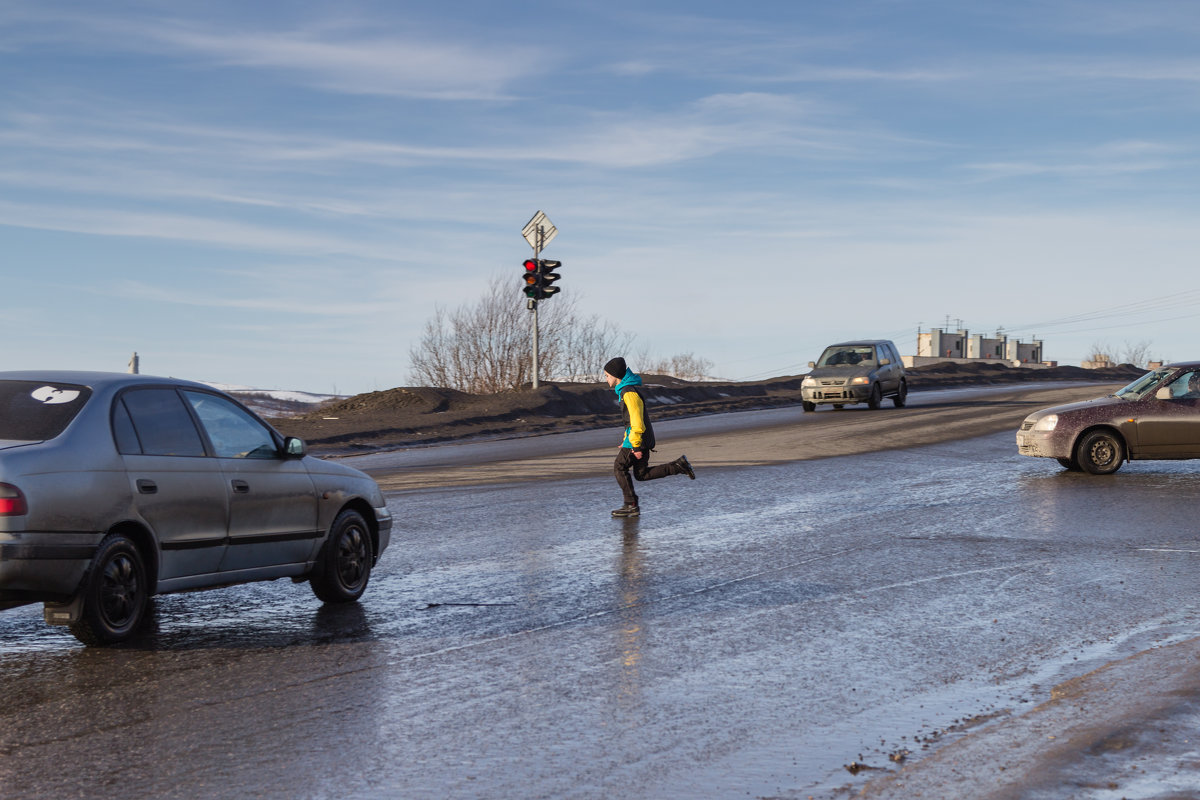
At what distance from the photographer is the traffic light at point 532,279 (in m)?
34.2

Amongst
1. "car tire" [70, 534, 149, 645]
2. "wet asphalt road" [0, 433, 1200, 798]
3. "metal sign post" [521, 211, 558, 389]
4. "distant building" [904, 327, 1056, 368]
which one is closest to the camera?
"wet asphalt road" [0, 433, 1200, 798]

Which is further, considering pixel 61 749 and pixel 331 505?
pixel 331 505

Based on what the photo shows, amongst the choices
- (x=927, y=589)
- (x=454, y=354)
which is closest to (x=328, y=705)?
(x=927, y=589)

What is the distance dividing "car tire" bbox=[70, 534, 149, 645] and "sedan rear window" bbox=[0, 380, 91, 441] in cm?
68

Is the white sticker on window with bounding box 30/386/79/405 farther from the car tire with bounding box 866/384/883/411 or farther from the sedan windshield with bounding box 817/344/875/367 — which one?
the sedan windshield with bounding box 817/344/875/367

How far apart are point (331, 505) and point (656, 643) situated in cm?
268

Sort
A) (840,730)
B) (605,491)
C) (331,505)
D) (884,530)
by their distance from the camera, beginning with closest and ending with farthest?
(840,730)
(331,505)
(884,530)
(605,491)

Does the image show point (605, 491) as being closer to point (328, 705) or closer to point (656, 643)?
point (656, 643)

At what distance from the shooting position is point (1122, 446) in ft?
56.5

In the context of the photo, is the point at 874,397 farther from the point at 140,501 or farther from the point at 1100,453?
the point at 140,501

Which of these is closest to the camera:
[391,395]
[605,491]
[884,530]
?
[884,530]

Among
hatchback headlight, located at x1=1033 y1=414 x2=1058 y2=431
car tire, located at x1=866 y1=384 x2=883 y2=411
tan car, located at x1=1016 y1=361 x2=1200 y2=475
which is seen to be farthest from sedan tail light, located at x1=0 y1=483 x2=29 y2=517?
car tire, located at x1=866 y1=384 x2=883 y2=411

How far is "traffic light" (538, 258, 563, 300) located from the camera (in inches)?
1353

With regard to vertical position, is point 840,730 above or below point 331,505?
below
